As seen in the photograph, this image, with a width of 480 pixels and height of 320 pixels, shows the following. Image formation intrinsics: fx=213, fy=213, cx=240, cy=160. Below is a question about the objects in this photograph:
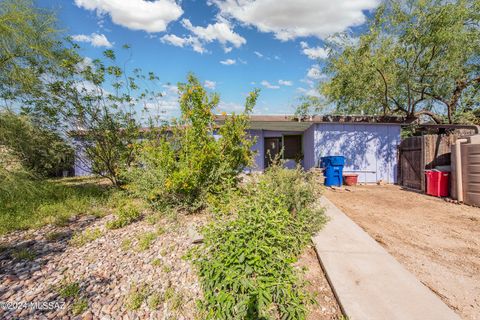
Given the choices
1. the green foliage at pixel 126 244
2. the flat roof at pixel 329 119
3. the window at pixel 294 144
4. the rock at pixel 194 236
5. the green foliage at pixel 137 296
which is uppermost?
the flat roof at pixel 329 119

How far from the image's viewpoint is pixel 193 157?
13.9ft

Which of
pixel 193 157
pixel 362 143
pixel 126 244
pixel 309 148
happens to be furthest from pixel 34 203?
pixel 362 143

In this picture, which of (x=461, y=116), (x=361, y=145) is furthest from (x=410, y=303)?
(x=461, y=116)

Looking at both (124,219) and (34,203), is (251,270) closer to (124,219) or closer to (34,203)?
(124,219)

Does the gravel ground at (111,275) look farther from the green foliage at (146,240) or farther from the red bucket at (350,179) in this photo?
the red bucket at (350,179)

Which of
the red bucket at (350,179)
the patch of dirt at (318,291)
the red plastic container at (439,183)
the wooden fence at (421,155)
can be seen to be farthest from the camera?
the red bucket at (350,179)

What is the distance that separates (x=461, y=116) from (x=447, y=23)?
4.48 meters

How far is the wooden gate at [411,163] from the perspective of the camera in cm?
740

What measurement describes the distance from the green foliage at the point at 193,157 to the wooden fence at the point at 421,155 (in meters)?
6.24

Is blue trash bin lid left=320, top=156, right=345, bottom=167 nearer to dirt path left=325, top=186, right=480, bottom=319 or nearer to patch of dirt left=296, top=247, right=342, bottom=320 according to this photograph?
dirt path left=325, top=186, right=480, bottom=319

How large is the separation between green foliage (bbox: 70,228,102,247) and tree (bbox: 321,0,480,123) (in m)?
8.97

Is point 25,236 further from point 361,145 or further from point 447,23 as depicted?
point 447,23

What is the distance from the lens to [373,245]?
3.24 m

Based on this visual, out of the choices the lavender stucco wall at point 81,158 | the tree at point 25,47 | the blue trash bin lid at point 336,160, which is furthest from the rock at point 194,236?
the blue trash bin lid at point 336,160
